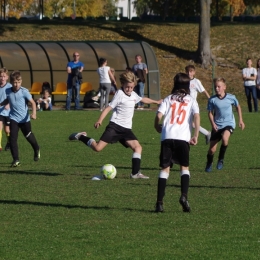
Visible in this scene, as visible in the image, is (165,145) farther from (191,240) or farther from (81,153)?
(81,153)

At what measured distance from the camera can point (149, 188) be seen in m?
11.1

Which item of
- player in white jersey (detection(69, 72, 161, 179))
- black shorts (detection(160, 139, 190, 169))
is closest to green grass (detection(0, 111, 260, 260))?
player in white jersey (detection(69, 72, 161, 179))

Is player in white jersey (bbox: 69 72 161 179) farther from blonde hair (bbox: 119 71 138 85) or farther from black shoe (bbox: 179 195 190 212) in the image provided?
black shoe (bbox: 179 195 190 212)

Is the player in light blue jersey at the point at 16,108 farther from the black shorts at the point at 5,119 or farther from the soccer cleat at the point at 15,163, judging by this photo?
the black shorts at the point at 5,119

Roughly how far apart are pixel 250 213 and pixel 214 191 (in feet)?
5.97

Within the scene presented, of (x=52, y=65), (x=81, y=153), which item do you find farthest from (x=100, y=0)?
(x=81, y=153)

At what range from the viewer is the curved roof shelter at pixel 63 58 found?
3256 centimetres

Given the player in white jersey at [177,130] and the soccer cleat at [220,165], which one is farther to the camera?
the soccer cleat at [220,165]

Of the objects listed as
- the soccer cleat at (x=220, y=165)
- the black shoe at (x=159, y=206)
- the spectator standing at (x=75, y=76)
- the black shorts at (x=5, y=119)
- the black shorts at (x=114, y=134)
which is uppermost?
the black shorts at (x=114, y=134)

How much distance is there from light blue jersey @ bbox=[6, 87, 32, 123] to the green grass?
0.91m

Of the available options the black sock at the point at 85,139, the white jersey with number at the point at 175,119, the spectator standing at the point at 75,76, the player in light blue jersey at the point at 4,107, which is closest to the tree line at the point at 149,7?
the spectator standing at the point at 75,76

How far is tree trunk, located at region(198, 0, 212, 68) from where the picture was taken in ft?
134

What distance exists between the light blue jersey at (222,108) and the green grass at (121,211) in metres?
0.81

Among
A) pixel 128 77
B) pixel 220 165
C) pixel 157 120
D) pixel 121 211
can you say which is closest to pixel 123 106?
pixel 128 77
